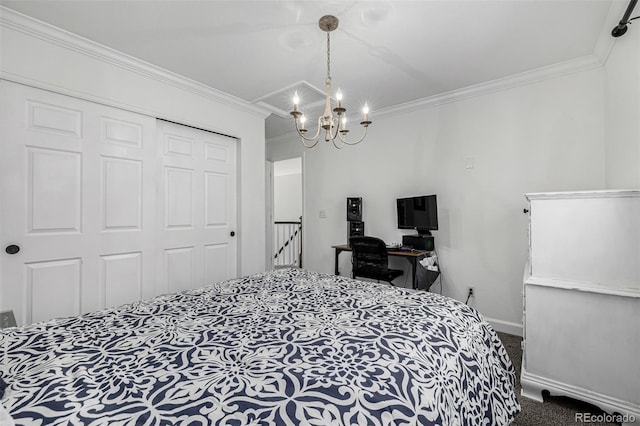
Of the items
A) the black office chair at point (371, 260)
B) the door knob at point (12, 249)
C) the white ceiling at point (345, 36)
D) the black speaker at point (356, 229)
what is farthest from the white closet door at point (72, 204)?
the black speaker at point (356, 229)

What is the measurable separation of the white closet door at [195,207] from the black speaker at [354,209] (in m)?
1.48

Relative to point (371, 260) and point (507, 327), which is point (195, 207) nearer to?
point (371, 260)

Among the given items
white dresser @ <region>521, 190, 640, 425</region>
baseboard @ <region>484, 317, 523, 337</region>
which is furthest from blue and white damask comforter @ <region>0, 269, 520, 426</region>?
baseboard @ <region>484, 317, 523, 337</region>

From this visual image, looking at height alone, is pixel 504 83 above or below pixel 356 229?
above

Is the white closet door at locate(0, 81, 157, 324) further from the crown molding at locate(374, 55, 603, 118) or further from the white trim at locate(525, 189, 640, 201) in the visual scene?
the white trim at locate(525, 189, 640, 201)

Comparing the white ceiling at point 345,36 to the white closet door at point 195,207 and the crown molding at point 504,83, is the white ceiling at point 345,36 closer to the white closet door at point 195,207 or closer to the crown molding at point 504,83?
the crown molding at point 504,83

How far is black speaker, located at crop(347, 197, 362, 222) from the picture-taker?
3.94m

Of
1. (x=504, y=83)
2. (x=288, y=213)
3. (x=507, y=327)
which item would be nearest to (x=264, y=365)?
(x=507, y=327)

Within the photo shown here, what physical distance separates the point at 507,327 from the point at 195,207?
3.38 m

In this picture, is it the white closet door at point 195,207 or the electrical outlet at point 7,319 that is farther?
the white closet door at point 195,207

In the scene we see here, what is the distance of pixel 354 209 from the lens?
3.96 meters

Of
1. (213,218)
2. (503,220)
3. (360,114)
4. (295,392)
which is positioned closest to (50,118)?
(213,218)

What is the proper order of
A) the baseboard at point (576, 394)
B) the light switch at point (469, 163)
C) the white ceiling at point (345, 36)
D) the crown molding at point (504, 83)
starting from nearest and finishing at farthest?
the baseboard at point (576, 394)
the white ceiling at point (345, 36)
the crown molding at point (504, 83)
the light switch at point (469, 163)

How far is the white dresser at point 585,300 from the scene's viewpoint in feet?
5.39
